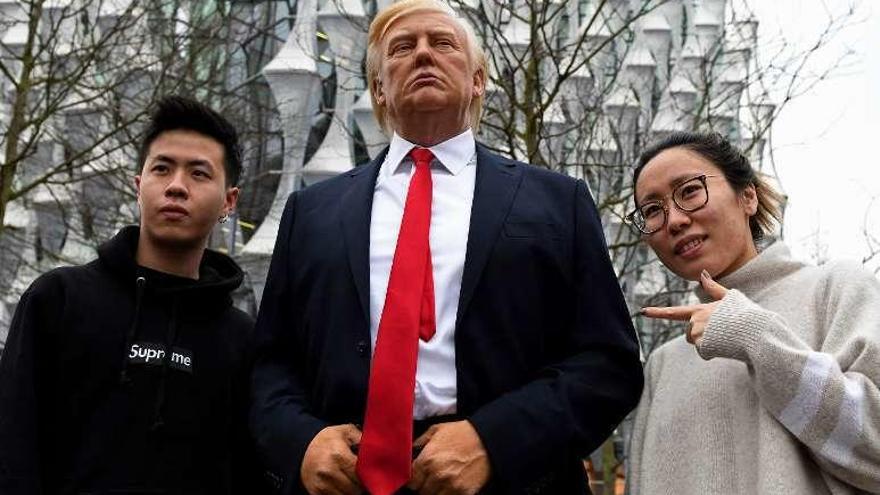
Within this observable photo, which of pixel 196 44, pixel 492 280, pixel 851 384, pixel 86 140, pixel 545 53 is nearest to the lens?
pixel 851 384

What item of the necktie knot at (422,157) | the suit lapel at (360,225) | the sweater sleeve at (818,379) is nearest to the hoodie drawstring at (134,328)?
the suit lapel at (360,225)

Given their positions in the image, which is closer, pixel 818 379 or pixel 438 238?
pixel 818 379

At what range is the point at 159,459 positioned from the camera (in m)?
3.26

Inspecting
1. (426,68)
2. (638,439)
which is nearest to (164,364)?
(426,68)

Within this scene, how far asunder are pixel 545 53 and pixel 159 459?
6204 mm

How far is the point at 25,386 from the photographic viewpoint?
3178 millimetres

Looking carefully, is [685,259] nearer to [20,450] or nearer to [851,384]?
[851,384]

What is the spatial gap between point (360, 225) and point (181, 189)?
0.77 m

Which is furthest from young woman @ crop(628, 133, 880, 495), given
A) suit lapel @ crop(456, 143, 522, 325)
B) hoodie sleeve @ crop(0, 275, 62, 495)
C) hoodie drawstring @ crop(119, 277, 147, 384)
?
hoodie sleeve @ crop(0, 275, 62, 495)

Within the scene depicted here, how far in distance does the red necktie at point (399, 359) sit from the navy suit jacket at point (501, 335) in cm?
11

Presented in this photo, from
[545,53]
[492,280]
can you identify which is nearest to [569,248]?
[492,280]

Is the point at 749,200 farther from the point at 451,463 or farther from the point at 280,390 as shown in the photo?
the point at 280,390

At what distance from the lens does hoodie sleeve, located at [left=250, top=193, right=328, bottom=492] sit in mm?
2820

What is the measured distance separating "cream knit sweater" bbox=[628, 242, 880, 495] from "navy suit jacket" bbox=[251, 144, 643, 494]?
0.27 meters
